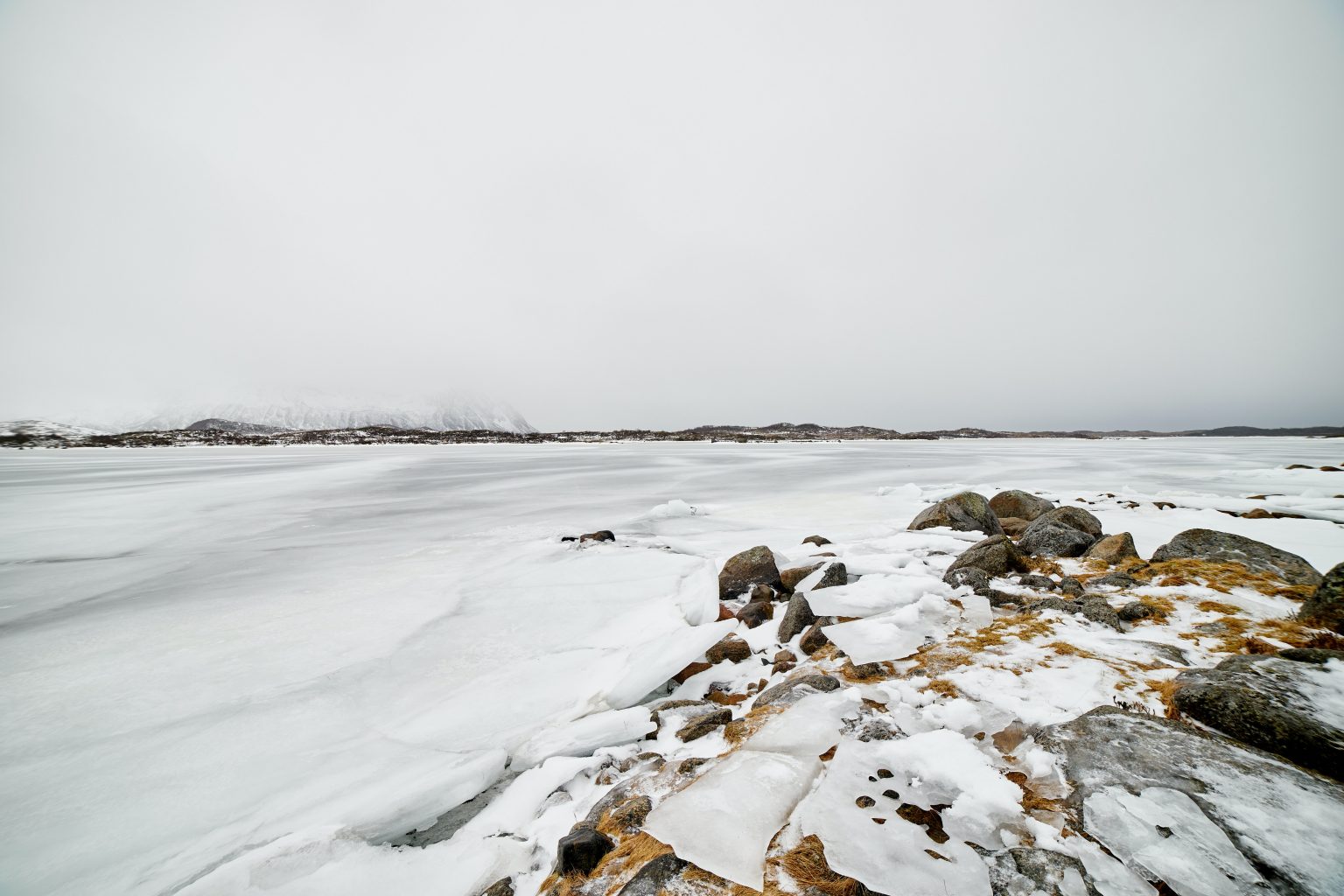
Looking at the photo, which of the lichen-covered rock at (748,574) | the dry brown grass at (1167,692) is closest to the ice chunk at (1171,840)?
the dry brown grass at (1167,692)

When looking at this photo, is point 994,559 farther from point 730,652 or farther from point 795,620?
point 730,652

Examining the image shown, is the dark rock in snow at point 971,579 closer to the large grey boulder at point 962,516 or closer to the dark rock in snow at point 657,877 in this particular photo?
the large grey boulder at point 962,516

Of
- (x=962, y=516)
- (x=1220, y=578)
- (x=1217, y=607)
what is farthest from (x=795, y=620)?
(x=962, y=516)

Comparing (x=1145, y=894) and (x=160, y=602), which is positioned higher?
(x=1145, y=894)

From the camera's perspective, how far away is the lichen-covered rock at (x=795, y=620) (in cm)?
430

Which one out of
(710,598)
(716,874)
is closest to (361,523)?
(710,598)

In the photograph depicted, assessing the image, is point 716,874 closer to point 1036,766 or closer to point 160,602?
point 1036,766

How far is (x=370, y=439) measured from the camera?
2879 inches

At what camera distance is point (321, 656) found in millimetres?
4430

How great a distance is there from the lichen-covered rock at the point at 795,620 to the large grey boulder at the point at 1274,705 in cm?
235

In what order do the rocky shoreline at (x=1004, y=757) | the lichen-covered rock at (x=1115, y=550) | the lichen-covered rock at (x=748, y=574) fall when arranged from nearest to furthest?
the rocky shoreline at (x=1004, y=757), the lichen-covered rock at (x=1115, y=550), the lichen-covered rock at (x=748, y=574)

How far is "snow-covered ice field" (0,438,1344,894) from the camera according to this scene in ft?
9.02

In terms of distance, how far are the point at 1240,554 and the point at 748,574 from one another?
14.9 ft

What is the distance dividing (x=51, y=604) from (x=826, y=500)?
45.1 ft
